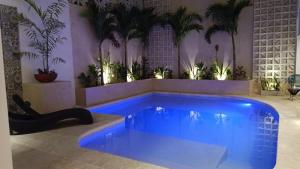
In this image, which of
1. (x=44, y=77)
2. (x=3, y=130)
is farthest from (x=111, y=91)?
(x=3, y=130)

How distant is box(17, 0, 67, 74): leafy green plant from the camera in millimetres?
6641

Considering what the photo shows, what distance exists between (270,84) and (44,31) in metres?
8.42

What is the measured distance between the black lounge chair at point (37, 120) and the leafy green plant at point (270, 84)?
286 inches

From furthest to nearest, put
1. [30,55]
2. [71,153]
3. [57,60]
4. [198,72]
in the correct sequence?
1. [198,72]
2. [57,60]
3. [30,55]
4. [71,153]

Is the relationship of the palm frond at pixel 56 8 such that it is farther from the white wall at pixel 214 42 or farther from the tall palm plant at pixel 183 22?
the white wall at pixel 214 42

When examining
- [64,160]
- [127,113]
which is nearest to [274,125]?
[127,113]

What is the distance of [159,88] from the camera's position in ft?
37.8

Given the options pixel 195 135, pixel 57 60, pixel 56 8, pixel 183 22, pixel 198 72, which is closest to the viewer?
pixel 195 135

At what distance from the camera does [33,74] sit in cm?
688

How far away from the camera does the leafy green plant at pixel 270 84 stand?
9.35 meters

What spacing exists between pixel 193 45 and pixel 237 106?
12.8ft

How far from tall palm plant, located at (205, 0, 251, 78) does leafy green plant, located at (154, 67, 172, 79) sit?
2.43 m

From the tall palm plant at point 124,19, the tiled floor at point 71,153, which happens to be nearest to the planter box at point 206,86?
the tall palm plant at point 124,19

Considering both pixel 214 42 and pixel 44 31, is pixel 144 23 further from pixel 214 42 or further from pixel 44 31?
pixel 44 31
